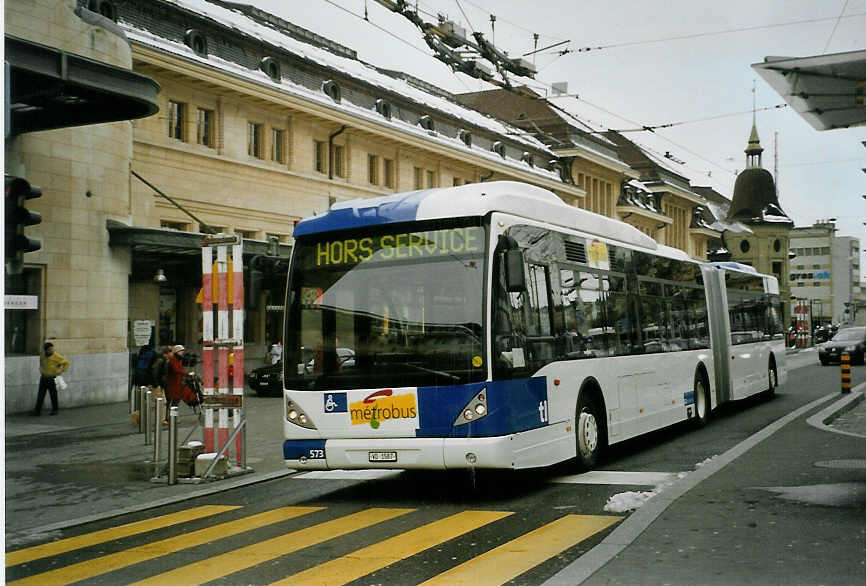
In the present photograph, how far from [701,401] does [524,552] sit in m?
10.8

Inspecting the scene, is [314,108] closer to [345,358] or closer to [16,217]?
[345,358]

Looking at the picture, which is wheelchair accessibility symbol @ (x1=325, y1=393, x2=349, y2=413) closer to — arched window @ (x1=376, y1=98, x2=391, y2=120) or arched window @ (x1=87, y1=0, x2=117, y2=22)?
arched window @ (x1=87, y1=0, x2=117, y2=22)

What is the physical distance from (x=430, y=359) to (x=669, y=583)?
13.8ft

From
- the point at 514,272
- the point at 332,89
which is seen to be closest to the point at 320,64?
the point at 332,89

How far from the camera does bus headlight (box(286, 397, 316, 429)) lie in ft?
35.1

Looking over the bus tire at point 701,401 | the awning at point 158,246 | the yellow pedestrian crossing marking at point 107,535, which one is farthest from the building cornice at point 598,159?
the yellow pedestrian crossing marking at point 107,535

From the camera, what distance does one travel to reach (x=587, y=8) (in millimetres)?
21469

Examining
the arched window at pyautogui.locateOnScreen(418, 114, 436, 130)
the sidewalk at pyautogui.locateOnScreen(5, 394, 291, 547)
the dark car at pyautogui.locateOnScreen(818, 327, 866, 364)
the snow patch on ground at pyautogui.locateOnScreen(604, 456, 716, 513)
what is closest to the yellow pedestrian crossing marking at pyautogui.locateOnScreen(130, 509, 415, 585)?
the snow patch on ground at pyautogui.locateOnScreen(604, 456, 716, 513)

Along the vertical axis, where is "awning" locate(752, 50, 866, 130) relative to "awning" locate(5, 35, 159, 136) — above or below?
below

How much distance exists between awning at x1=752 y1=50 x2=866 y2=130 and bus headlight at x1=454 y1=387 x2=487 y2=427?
14.6ft

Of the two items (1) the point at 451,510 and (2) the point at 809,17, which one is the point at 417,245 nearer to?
(1) the point at 451,510

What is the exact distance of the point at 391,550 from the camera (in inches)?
316

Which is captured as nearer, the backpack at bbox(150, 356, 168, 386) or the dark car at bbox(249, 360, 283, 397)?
the backpack at bbox(150, 356, 168, 386)

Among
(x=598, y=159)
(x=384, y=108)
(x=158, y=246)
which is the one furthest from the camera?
(x=598, y=159)
